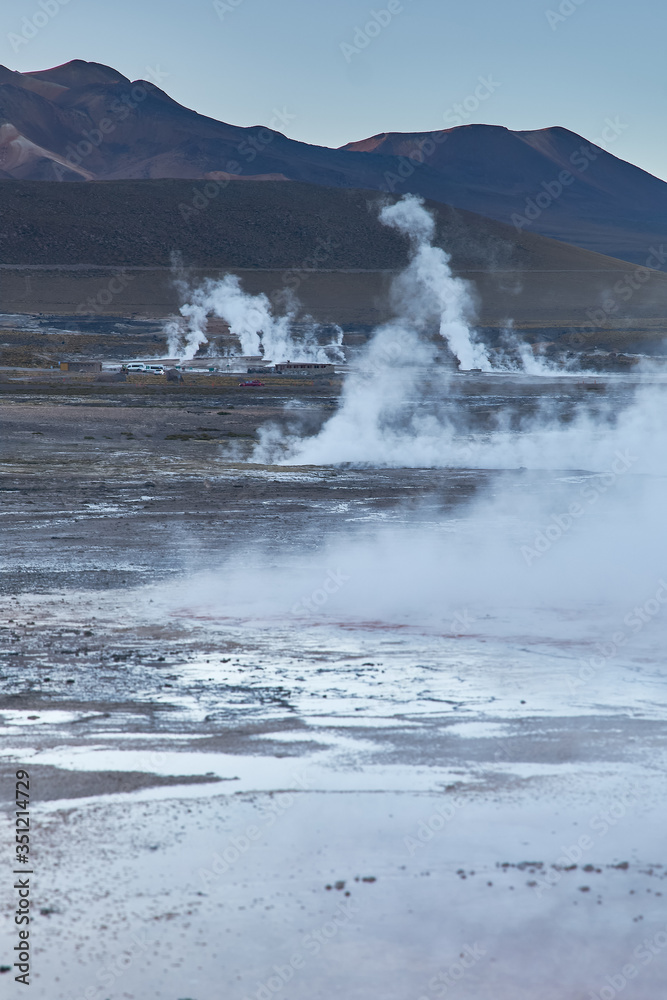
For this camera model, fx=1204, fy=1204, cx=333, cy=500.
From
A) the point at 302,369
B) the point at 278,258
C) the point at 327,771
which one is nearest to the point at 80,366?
the point at 302,369

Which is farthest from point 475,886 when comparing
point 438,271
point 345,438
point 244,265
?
point 438,271

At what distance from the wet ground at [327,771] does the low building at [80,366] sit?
172 ft

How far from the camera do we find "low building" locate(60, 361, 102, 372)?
70081mm

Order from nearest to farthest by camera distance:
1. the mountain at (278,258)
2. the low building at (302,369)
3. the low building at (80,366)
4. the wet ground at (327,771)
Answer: the wet ground at (327,771) → the low building at (80,366) → the low building at (302,369) → the mountain at (278,258)

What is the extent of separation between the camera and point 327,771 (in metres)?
8.73

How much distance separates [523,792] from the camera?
8.42 m

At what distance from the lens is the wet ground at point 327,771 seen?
632cm

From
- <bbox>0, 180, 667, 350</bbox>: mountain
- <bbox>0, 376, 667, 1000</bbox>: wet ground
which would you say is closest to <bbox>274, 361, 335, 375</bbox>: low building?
<bbox>0, 180, 667, 350</bbox>: mountain

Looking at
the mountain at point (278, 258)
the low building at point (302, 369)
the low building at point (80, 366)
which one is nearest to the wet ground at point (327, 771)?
the low building at point (80, 366)

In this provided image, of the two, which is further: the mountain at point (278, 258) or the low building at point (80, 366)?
the mountain at point (278, 258)

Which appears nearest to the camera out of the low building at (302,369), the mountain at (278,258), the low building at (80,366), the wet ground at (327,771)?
the wet ground at (327,771)

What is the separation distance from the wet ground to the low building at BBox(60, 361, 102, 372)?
5253 cm

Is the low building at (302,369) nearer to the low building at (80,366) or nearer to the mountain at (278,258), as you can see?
the low building at (80,366)

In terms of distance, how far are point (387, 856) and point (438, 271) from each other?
464 feet
